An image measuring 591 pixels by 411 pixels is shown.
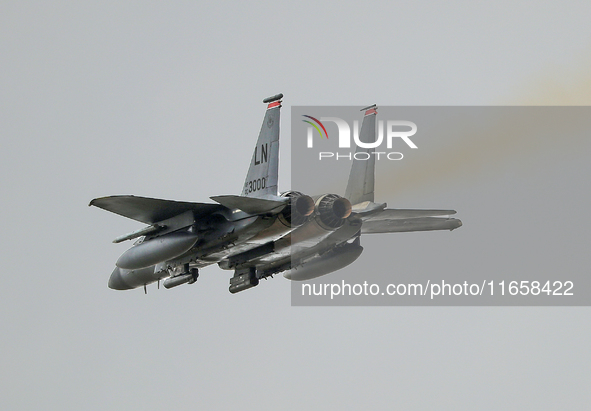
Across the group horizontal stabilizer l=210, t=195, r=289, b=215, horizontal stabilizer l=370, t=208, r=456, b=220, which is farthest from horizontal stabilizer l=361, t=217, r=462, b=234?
horizontal stabilizer l=210, t=195, r=289, b=215

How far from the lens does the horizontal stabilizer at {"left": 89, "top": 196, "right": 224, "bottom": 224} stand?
22.5 meters

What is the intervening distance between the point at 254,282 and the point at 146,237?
10.5 feet

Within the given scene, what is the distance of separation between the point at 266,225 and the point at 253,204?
1.29m

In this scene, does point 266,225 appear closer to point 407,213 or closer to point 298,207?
point 298,207

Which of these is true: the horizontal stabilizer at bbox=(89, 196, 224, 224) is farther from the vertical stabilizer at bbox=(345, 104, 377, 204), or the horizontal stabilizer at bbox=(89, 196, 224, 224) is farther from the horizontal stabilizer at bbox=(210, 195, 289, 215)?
the vertical stabilizer at bbox=(345, 104, 377, 204)

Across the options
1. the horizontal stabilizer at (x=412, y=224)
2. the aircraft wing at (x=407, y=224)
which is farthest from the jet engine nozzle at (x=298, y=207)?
the horizontal stabilizer at (x=412, y=224)

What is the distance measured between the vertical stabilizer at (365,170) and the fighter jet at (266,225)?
0.02m

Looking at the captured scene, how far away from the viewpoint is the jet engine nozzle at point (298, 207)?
854 inches

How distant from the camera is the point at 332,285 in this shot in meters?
25.7

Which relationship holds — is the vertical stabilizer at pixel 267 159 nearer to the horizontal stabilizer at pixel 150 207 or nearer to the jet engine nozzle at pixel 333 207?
the horizontal stabilizer at pixel 150 207

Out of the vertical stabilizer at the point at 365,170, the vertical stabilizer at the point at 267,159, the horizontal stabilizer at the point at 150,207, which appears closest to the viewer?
the horizontal stabilizer at the point at 150,207

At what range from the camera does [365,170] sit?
80.2 ft

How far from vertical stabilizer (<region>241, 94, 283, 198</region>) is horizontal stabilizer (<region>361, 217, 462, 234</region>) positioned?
2.73 m

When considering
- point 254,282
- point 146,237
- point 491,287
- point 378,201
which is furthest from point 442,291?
point 146,237
